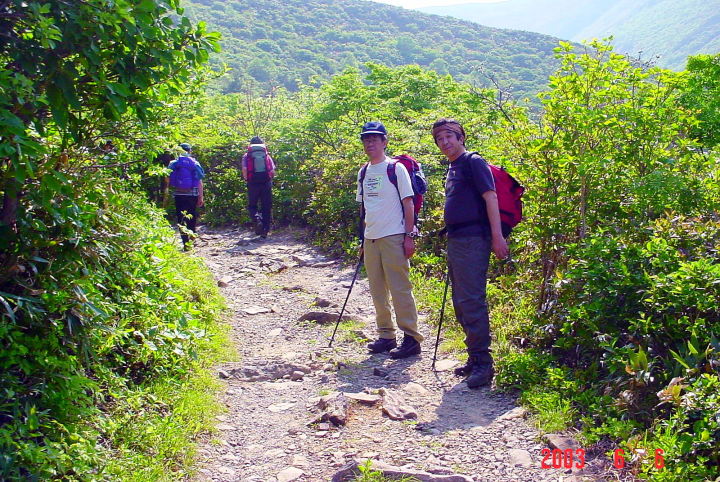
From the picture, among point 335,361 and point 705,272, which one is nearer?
point 705,272

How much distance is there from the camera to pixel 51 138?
13.0 ft

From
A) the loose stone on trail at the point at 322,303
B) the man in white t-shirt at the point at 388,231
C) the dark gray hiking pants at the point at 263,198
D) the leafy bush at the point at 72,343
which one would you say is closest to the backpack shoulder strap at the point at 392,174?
the man in white t-shirt at the point at 388,231

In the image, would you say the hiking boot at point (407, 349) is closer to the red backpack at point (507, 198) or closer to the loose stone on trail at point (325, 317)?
the loose stone on trail at point (325, 317)

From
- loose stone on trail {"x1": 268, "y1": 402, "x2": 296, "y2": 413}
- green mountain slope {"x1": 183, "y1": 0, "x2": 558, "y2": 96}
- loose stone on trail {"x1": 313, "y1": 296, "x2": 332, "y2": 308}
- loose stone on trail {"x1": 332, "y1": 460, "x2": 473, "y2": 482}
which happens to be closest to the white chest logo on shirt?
loose stone on trail {"x1": 268, "y1": 402, "x2": 296, "y2": 413}

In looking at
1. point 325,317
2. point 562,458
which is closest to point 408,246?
point 325,317

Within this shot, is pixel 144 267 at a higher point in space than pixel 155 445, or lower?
higher

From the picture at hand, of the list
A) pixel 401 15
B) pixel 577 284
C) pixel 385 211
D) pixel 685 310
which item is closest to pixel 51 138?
pixel 385 211

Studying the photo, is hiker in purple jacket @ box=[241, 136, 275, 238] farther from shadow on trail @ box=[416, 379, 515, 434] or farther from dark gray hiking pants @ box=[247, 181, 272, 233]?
shadow on trail @ box=[416, 379, 515, 434]

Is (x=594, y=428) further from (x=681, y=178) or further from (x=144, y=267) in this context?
(x=144, y=267)

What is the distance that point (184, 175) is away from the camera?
10.8 meters

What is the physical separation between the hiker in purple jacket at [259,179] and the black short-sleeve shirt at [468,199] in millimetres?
8224

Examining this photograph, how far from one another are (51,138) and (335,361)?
3065 mm

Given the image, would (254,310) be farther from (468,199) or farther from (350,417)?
(468,199)

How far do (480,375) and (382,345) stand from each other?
1.30 metres
